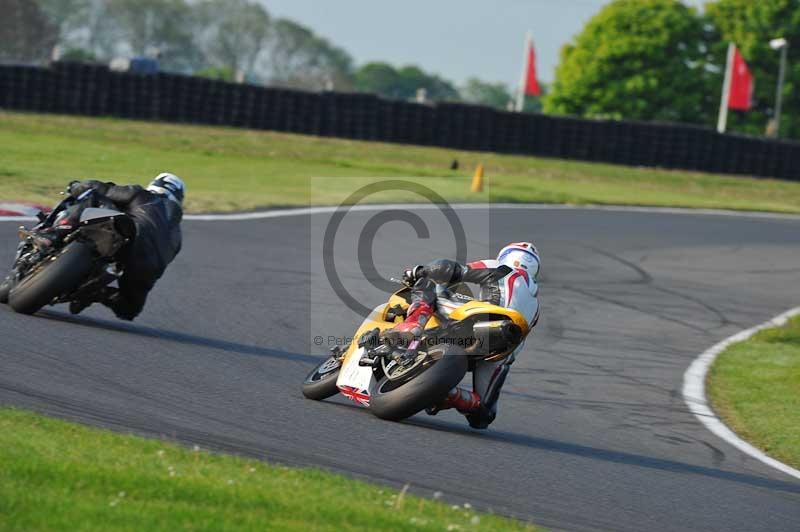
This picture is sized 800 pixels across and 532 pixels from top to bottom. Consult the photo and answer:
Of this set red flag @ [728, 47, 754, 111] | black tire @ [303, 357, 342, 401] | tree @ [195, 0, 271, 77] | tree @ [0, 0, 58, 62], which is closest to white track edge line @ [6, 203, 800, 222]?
black tire @ [303, 357, 342, 401]

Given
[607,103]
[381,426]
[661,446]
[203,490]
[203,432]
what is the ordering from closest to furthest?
[203,490] < [203,432] < [381,426] < [661,446] < [607,103]

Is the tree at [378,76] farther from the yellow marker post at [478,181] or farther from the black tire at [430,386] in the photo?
the black tire at [430,386]

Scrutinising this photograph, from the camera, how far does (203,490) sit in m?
5.16

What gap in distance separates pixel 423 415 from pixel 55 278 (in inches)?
Answer: 99.5

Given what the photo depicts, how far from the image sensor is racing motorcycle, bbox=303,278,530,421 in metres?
7.16

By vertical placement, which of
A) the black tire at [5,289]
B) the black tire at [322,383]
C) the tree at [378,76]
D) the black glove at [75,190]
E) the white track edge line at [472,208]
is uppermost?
the tree at [378,76]

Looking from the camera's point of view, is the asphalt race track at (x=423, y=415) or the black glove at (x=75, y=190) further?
the black glove at (x=75, y=190)

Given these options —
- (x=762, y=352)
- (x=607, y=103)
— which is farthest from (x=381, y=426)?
(x=607, y=103)

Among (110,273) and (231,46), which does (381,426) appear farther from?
(231,46)

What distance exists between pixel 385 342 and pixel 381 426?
47 centimetres

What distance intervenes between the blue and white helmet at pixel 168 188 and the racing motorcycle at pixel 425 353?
2.44 metres

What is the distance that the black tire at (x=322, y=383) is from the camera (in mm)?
7883

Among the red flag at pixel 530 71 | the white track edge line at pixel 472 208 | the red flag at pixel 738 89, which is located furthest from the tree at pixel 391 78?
the white track edge line at pixel 472 208

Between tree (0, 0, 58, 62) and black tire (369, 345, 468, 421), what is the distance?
71389 mm
